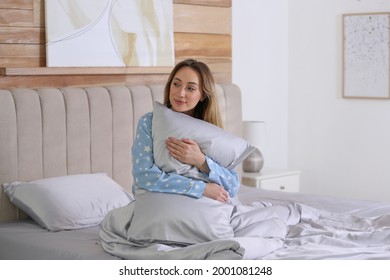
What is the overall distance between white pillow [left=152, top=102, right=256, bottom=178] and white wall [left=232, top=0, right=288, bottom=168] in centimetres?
203

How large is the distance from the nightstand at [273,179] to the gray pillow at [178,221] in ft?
6.13

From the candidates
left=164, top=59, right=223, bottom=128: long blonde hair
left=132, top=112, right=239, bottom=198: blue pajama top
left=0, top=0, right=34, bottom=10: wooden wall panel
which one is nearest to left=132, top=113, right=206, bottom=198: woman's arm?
left=132, top=112, right=239, bottom=198: blue pajama top

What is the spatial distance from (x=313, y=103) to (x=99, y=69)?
2.07m

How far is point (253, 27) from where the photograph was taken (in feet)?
17.3

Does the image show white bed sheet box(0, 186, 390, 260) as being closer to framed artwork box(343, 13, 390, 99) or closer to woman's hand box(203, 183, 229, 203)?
woman's hand box(203, 183, 229, 203)

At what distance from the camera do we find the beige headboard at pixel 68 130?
3.57 metres

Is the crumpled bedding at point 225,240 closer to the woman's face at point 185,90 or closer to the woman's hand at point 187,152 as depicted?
the woman's hand at point 187,152

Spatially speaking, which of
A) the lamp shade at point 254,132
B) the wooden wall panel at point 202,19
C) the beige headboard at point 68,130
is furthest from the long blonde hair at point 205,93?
the lamp shade at point 254,132

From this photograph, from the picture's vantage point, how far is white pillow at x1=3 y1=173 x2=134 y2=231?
3.41 m

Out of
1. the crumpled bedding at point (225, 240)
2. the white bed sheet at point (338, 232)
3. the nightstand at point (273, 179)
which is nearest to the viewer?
the crumpled bedding at point (225, 240)

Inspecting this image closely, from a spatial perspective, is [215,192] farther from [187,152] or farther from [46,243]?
[46,243]

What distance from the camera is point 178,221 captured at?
291cm
